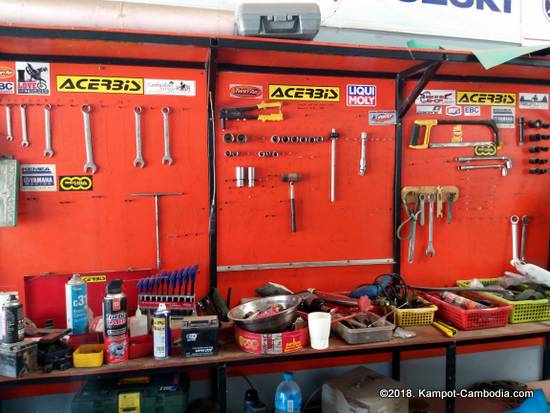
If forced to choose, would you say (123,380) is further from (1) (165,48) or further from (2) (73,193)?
(1) (165,48)

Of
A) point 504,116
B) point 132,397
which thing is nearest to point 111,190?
point 132,397

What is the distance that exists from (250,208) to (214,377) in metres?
0.86

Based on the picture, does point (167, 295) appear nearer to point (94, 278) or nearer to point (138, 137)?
point (94, 278)

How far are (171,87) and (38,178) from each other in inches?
28.4

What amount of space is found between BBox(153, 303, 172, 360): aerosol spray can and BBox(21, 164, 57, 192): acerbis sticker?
825 mm

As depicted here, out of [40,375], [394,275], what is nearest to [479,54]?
[394,275]

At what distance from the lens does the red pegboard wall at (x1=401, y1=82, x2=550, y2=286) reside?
2.27 meters

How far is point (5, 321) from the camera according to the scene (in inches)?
57.1

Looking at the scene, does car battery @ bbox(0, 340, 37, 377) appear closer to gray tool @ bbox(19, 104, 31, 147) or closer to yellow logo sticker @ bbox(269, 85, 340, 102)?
gray tool @ bbox(19, 104, 31, 147)

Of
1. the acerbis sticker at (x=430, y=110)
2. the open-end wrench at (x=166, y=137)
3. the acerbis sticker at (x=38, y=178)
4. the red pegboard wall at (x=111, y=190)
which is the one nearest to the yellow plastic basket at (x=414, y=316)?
the red pegboard wall at (x=111, y=190)

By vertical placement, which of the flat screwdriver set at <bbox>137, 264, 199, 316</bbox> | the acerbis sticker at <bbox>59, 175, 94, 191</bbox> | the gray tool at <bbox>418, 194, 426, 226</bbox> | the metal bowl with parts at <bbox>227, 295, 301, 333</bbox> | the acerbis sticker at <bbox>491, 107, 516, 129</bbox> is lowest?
the metal bowl with parts at <bbox>227, 295, 301, 333</bbox>

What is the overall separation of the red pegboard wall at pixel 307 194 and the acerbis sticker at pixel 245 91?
0.01m

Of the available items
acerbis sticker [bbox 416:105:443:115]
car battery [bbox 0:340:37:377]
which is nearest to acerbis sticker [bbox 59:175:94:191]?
car battery [bbox 0:340:37:377]

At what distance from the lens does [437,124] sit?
2.25 meters
